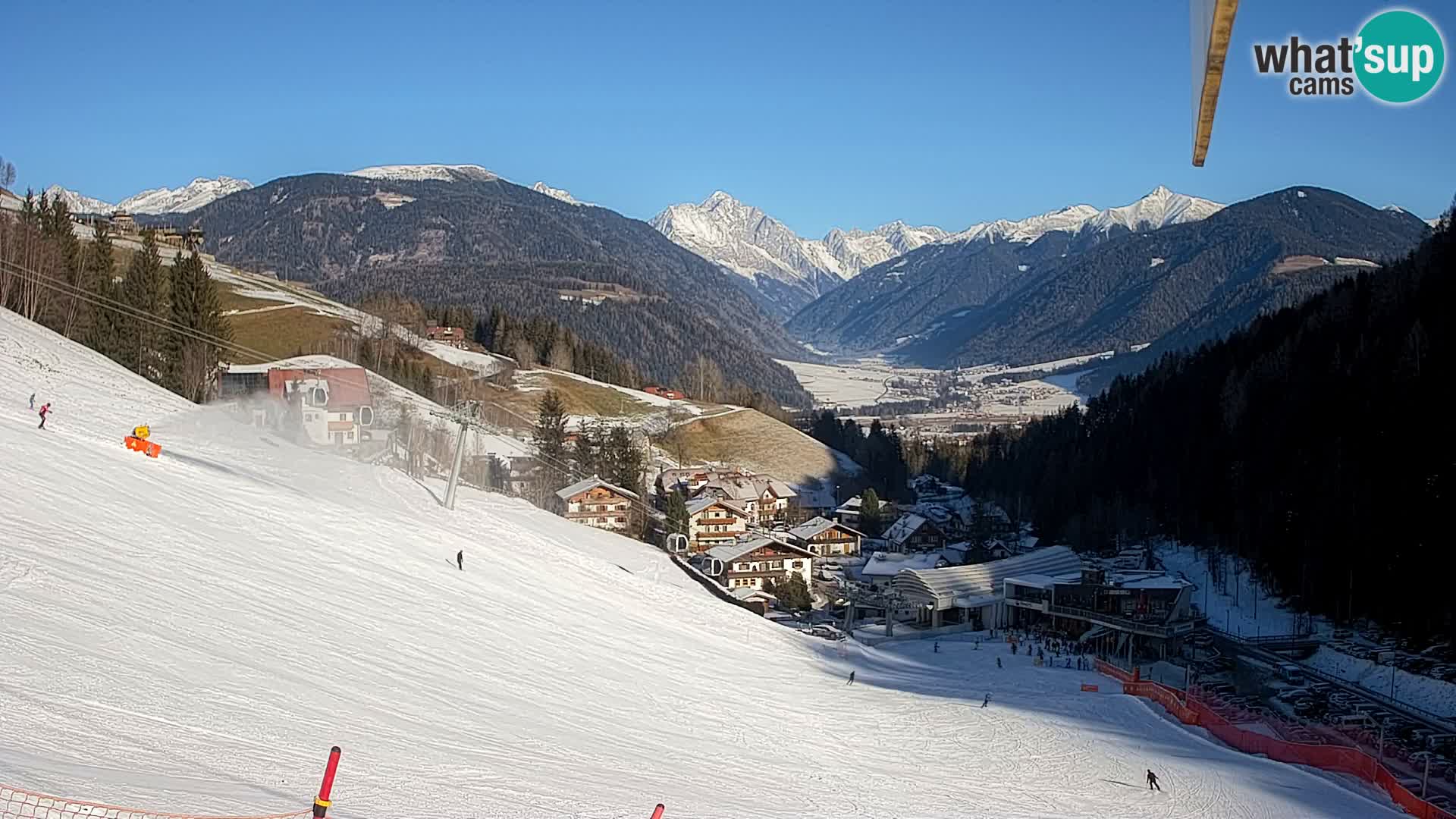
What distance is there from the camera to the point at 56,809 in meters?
7.43

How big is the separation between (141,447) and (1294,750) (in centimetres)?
2660

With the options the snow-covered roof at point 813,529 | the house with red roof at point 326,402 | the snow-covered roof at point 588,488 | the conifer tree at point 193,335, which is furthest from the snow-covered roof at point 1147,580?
the conifer tree at point 193,335

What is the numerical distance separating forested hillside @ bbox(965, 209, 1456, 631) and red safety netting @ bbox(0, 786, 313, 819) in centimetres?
3893

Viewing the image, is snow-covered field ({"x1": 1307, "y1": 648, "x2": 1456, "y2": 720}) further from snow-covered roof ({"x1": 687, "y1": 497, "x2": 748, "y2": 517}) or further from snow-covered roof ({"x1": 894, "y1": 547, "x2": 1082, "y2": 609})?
snow-covered roof ({"x1": 687, "y1": 497, "x2": 748, "y2": 517})

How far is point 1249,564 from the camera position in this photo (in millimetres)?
50438

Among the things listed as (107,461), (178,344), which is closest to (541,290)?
(178,344)

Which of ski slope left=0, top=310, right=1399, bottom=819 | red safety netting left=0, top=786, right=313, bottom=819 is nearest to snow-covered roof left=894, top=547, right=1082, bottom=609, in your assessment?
ski slope left=0, top=310, right=1399, bottom=819

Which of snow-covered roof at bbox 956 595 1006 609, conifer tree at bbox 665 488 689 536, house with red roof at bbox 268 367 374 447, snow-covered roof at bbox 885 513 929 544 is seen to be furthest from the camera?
snow-covered roof at bbox 885 513 929 544

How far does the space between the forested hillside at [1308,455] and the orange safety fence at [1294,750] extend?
14251 mm

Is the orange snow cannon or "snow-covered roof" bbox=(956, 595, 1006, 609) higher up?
the orange snow cannon

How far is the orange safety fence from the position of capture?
19567 mm

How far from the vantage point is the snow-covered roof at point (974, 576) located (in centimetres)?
5006

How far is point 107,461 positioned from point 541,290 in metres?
177

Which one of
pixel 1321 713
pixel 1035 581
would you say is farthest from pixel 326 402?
pixel 1321 713
